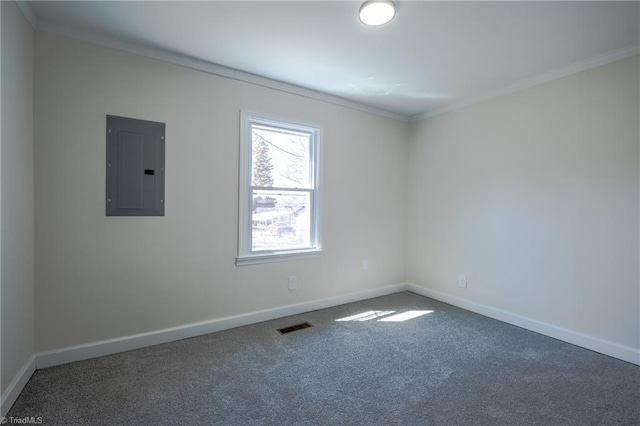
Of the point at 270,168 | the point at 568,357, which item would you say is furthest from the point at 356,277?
the point at 568,357

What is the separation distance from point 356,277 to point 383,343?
1220 millimetres

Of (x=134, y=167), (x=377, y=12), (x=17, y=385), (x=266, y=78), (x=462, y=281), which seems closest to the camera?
(x=17, y=385)

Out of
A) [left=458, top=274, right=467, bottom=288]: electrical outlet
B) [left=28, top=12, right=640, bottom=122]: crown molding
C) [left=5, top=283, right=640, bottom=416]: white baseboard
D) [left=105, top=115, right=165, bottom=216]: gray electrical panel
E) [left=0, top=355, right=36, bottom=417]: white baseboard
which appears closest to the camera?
[left=0, top=355, right=36, bottom=417]: white baseboard

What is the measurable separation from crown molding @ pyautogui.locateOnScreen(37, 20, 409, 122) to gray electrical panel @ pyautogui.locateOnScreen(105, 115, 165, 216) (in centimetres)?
55

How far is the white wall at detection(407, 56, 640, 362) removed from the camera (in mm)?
2475

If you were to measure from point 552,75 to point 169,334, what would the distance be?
13.6 feet

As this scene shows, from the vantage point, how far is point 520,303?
3.12 metres

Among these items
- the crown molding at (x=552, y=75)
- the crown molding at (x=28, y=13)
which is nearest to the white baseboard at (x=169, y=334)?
the crown molding at (x=28, y=13)

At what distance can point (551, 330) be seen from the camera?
287 centimetres

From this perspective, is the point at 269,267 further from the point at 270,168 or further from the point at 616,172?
the point at 616,172

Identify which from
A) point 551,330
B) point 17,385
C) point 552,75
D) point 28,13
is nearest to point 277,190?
point 28,13

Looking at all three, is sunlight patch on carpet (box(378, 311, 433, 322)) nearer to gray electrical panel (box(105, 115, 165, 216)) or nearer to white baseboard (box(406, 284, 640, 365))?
white baseboard (box(406, 284, 640, 365))

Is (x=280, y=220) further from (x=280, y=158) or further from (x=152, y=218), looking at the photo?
(x=152, y=218)

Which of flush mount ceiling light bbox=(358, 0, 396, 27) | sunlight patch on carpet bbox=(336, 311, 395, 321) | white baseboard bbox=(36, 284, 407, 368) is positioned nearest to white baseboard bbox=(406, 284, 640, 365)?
sunlight patch on carpet bbox=(336, 311, 395, 321)
